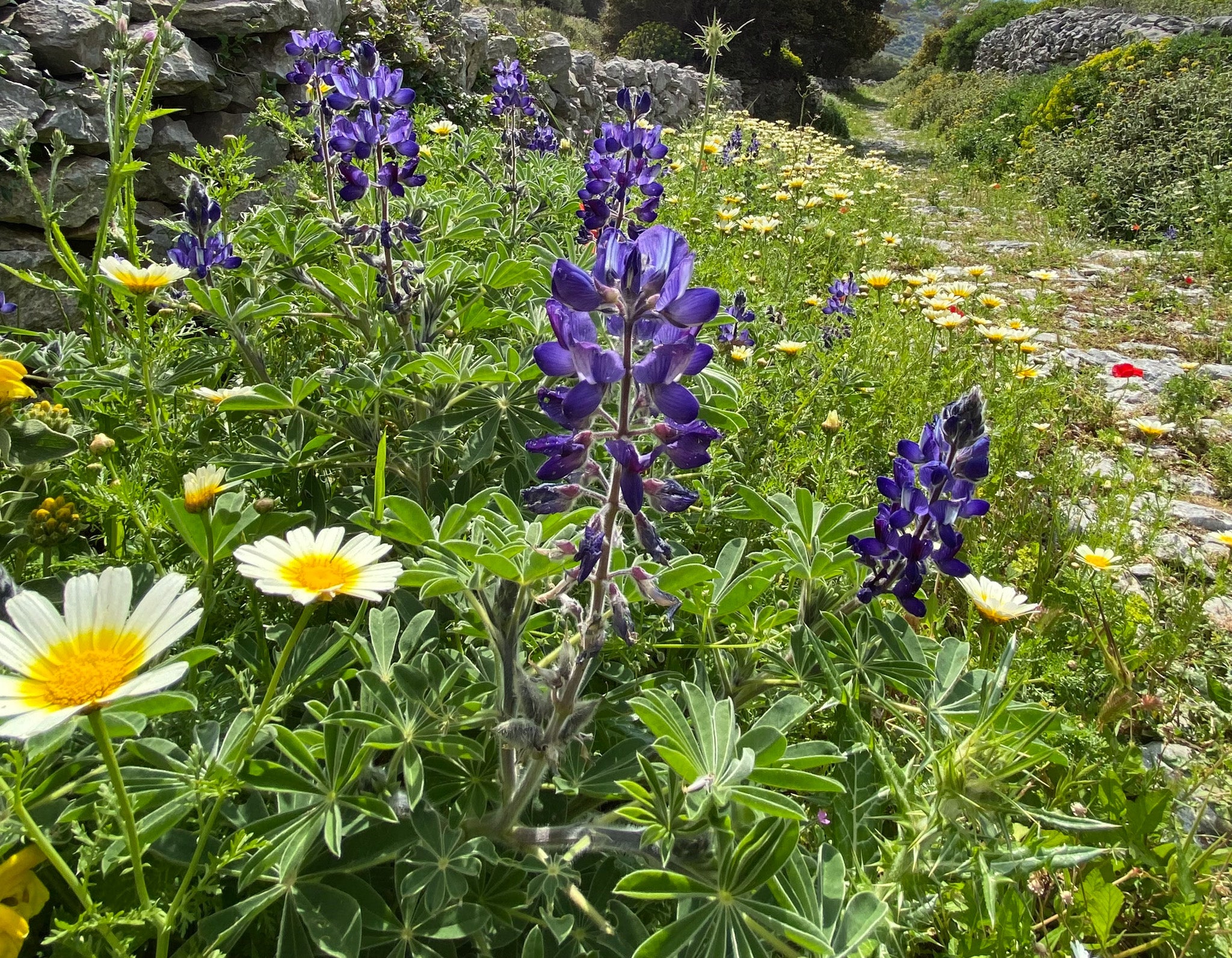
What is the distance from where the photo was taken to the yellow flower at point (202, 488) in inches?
46.9

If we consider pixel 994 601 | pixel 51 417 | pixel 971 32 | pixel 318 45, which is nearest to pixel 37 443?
pixel 51 417

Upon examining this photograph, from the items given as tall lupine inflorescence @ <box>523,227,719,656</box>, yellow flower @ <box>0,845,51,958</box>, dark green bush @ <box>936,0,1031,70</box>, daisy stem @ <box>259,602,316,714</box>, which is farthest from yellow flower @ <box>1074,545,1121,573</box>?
dark green bush @ <box>936,0,1031,70</box>

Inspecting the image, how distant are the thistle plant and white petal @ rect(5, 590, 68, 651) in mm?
565

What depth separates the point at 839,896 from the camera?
110 cm

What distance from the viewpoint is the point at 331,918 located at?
1.01 metres

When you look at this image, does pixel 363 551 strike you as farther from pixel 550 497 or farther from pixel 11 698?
pixel 11 698

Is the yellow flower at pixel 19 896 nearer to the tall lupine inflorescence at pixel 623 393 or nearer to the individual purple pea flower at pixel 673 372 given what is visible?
the tall lupine inflorescence at pixel 623 393

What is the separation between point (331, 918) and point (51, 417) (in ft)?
4.20

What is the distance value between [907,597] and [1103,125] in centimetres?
1292

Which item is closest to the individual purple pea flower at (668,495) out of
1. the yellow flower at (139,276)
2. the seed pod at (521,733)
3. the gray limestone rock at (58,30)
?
the seed pod at (521,733)

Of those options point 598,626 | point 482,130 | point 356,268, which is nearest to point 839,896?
point 598,626

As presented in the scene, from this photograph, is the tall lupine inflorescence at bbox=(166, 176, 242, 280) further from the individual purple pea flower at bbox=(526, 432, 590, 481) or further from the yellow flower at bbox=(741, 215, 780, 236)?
the yellow flower at bbox=(741, 215, 780, 236)

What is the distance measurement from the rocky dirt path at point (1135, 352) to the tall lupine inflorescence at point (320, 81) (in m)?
3.13

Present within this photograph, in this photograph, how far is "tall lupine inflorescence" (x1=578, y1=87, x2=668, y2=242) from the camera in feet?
8.71
